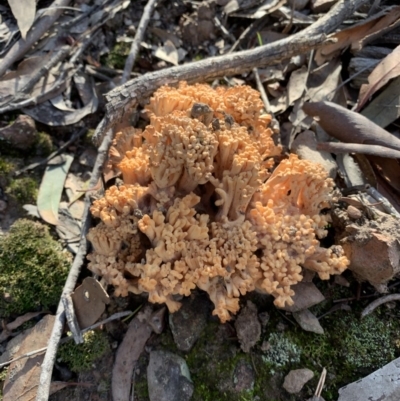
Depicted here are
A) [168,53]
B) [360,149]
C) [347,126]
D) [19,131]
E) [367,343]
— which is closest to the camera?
[367,343]

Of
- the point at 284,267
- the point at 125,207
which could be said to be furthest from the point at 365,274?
the point at 125,207

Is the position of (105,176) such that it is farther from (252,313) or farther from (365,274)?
(365,274)

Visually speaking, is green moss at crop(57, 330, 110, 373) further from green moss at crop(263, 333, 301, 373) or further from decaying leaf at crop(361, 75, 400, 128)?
decaying leaf at crop(361, 75, 400, 128)

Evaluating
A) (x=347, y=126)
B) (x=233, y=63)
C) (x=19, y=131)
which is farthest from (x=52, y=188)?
(x=347, y=126)

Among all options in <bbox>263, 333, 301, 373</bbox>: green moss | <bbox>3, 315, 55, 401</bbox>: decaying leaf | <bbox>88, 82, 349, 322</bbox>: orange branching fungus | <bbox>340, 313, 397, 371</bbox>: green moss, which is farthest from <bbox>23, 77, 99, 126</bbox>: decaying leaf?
<bbox>340, 313, 397, 371</bbox>: green moss

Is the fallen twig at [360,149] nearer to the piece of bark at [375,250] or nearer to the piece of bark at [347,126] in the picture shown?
the piece of bark at [347,126]

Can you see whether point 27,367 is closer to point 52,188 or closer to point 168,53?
point 52,188

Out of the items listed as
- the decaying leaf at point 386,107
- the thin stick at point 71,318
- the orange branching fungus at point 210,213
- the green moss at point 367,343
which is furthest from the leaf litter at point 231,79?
the green moss at point 367,343
